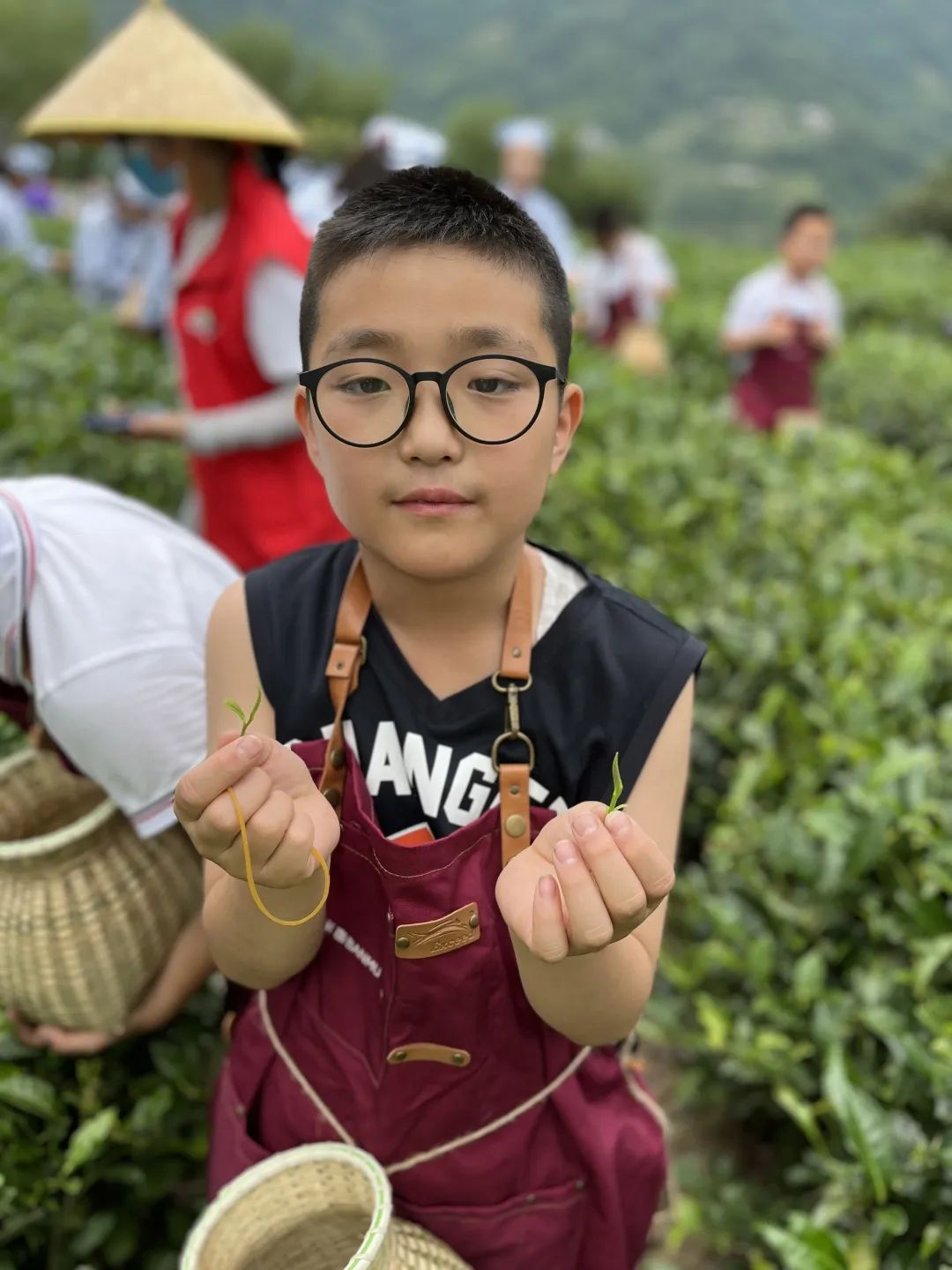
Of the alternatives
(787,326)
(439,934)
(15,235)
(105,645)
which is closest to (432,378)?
(439,934)

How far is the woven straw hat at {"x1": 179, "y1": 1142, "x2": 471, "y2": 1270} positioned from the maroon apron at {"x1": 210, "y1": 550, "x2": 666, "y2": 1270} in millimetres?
68

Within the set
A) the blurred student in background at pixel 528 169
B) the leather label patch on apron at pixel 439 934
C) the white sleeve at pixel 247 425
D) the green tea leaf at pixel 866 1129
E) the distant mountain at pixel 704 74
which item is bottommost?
the green tea leaf at pixel 866 1129

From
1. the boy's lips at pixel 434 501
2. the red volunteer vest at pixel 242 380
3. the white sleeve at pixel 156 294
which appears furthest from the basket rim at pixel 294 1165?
the white sleeve at pixel 156 294

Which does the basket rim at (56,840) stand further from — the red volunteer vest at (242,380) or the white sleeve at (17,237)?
the white sleeve at (17,237)

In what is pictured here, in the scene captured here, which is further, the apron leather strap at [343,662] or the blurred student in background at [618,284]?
the blurred student in background at [618,284]

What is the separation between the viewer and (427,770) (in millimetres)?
1336

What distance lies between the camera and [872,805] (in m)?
2.35

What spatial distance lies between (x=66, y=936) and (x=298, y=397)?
88 centimetres

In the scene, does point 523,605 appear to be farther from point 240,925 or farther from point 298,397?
point 240,925

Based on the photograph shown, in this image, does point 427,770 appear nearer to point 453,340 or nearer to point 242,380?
point 453,340

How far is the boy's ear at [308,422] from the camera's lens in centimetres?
126

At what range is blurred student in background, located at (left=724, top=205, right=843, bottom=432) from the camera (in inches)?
236

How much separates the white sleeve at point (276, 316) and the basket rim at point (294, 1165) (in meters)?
1.74

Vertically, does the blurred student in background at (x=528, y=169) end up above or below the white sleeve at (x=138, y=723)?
above
